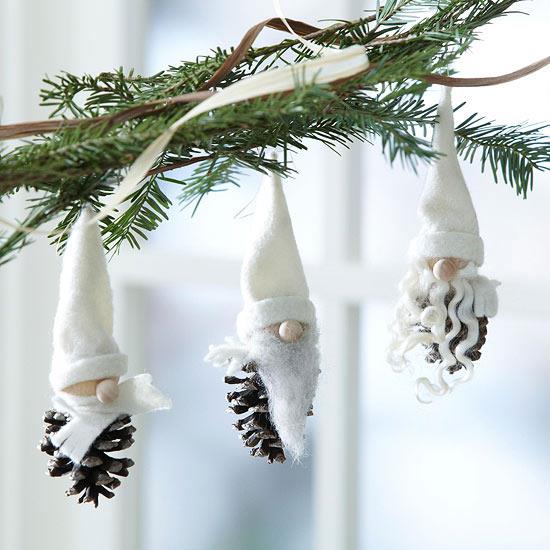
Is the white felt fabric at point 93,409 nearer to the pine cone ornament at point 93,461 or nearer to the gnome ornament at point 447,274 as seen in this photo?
the pine cone ornament at point 93,461

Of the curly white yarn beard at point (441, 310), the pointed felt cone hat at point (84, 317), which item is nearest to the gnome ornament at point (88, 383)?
the pointed felt cone hat at point (84, 317)

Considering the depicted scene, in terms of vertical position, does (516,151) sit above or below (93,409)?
above

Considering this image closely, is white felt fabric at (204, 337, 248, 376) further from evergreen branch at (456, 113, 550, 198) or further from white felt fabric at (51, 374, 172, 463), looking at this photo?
evergreen branch at (456, 113, 550, 198)

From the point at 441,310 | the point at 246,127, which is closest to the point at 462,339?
the point at 441,310

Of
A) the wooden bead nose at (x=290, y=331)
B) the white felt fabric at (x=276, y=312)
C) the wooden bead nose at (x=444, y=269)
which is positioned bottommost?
the wooden bead nose at (x=290, y=331)

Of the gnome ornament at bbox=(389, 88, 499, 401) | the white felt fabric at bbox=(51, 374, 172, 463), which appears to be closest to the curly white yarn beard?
the gnome ornament at bbox=(389, 88, 499, 401)

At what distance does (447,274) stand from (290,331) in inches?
2.7

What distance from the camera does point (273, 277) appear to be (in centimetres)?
38

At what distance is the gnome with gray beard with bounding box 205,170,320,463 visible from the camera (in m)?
0.37

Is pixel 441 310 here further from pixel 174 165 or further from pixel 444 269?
pixel 174 165

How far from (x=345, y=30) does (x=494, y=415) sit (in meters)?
0.65

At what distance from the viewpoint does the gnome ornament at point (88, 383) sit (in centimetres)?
35

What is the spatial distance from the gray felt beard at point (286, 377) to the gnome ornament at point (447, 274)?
5 centimetres

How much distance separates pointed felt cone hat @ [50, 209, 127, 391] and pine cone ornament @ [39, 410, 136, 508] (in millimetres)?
19
